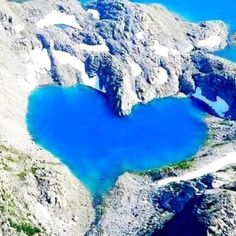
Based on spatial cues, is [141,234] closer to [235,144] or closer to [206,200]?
[206,200]

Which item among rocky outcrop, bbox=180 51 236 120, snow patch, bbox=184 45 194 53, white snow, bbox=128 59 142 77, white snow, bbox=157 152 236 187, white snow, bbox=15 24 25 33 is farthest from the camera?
snow patch, bbox=184 45 194 53

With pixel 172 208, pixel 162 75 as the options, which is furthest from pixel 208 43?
pixel 172 208

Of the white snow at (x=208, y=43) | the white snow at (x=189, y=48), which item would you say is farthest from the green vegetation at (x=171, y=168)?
the white snow at (x=208, y=43)

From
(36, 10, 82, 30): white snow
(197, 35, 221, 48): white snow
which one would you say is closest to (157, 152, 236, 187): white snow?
(197, 35, 221, 48): white snow

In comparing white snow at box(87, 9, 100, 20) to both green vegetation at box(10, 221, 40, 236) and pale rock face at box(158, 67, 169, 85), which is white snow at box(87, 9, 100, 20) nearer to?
pale rock face at box(158, 67, 169, 85)

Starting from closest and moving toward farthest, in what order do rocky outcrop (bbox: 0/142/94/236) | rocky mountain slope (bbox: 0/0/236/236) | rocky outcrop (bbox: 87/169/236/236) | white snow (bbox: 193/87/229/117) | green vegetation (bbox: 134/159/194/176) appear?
rocky outcrop (bbox: 0/142/94/236)
rocky outcrop (bbox: 87/169/236/236)
rocky mountain slope (bbox: 0/0/236/236)
green vegetation (bbox: 134/159/194/176)
white snow (bbox: 193/87/229/117)

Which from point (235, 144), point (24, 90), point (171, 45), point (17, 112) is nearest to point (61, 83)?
point (24, 90)
